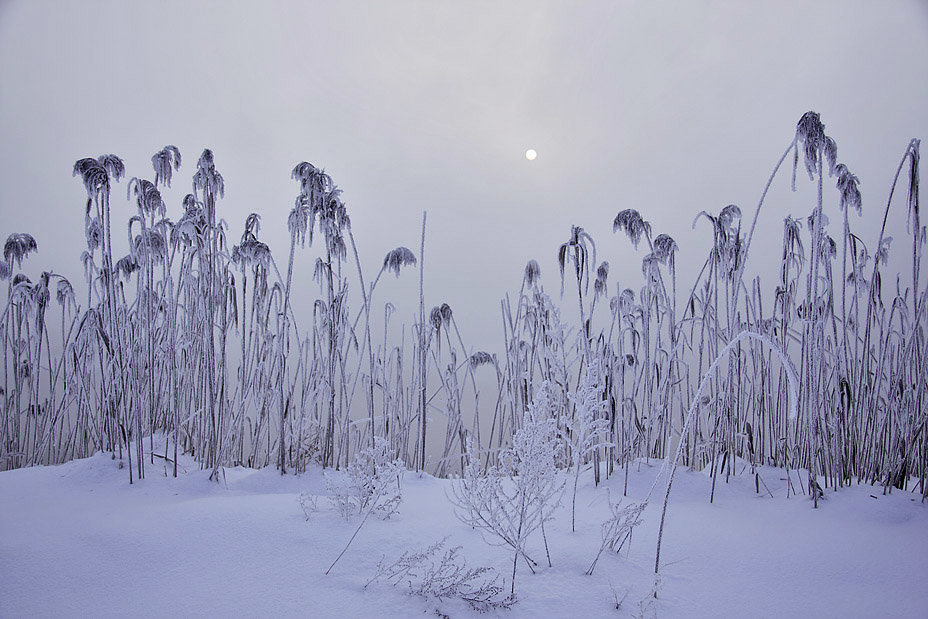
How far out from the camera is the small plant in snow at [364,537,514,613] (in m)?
1.77

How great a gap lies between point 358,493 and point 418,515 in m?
0.39

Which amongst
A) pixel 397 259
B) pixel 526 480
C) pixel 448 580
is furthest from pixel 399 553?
pixel 397 259

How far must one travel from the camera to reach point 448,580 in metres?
1.90

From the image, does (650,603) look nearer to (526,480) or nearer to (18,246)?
(526,480)

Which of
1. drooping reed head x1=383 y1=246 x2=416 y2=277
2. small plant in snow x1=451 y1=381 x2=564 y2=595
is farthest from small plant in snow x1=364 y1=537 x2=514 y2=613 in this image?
drooping reed head x1=383 y1=246 x2=416 y2=277

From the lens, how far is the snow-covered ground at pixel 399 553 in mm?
1743

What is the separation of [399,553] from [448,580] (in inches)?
12.9

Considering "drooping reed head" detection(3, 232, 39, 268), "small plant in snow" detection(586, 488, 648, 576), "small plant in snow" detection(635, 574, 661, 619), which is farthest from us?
"drooping reed head" detection(3, 232, 39, 268)

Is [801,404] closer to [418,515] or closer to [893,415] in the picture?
[893,415]

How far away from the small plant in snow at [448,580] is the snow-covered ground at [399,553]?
1.5 inches

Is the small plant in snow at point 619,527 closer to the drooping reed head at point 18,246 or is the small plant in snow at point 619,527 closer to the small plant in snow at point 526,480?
the small plant in snow at point 526,480

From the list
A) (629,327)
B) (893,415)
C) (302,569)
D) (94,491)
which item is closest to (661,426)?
(629,327)

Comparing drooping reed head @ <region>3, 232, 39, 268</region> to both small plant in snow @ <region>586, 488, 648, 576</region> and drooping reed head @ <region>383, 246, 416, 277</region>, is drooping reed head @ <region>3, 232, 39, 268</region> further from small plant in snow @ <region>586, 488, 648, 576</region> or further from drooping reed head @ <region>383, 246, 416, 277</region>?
small plant in snow @ <region>586, 488, 648, 576</region>

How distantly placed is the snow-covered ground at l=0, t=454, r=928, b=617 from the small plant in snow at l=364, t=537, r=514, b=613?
0.04 metres
